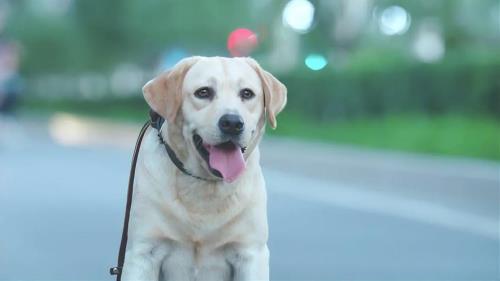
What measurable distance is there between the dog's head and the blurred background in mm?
279

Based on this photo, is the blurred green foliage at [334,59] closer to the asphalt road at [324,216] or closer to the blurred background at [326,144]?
the blurred background at [326,144]

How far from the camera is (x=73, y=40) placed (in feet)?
151

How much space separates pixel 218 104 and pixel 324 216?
8.08 metres

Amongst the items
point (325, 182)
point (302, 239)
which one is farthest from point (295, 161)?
point (302, 239)

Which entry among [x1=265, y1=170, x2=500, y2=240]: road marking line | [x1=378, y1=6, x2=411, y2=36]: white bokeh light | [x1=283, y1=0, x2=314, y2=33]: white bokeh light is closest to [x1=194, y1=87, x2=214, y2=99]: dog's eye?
[x1=283, y1=0, x2=314, y2=33]: white bokeh light

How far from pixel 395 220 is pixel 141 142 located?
7485 mm

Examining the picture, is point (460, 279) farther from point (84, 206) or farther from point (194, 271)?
point (84, 206)

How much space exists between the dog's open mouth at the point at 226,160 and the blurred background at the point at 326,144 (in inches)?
21.4

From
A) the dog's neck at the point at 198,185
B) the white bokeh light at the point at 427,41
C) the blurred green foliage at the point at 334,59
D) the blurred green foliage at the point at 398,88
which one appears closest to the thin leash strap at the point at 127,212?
the dog's neck at the point at 198,185

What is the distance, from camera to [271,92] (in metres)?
4.98

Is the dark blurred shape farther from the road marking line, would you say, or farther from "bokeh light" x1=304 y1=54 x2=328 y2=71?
"bokeh light" x1=304 y1=54 x2=328 y2=71

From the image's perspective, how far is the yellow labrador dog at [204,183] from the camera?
4.82 metres

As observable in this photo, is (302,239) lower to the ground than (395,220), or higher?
lower

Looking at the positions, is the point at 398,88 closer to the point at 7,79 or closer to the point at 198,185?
the point at 7,79
